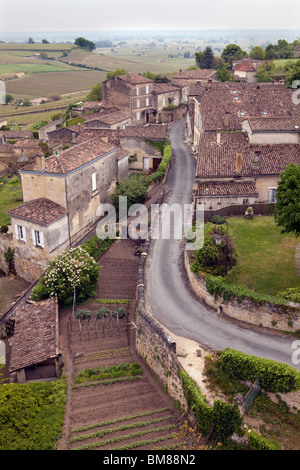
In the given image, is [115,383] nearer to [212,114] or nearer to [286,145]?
[286,145]

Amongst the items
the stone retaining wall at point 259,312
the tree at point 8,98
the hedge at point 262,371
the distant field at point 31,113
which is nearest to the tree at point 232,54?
the distant field at point 31,113

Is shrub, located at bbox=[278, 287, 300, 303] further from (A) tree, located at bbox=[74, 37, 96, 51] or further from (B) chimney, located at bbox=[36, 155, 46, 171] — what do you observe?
(A) tree, located at bbox=[74, 37, 96, 51]

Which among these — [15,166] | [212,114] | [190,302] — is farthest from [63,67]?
[190,302]

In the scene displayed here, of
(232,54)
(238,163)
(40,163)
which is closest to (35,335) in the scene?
(40,163)

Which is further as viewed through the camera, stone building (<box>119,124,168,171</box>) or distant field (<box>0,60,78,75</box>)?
distant field (<box>0,60,78,75</box>)

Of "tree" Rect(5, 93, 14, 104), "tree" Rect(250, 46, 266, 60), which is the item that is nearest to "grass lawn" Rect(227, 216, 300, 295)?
"tree" Rect(250, 46, 266, 60)

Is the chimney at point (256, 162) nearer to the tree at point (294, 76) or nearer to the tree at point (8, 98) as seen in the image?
the tree at point (294, 76)

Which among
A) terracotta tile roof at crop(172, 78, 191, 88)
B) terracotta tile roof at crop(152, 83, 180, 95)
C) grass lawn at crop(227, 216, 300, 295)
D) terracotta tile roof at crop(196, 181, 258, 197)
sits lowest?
grass lawn at crop(227, 216, 300, 295)
